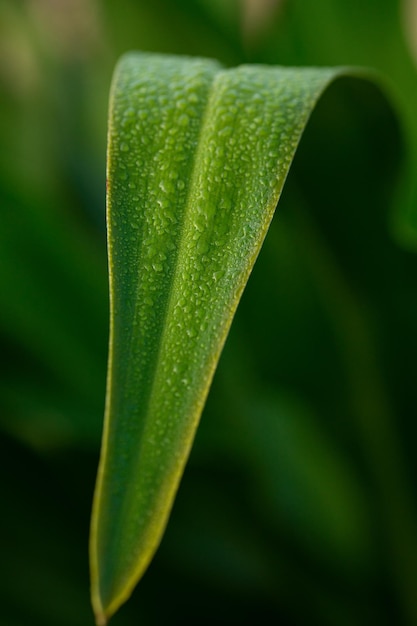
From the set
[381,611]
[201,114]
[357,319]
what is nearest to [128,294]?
[201,114]

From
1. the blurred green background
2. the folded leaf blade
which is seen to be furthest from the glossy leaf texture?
the blurred green background

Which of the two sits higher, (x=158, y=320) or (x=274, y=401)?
(x=158, y=320)

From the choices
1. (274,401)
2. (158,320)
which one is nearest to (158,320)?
(158,320)

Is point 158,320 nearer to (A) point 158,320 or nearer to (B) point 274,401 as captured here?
(A) point 158,320

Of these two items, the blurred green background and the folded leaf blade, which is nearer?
the folded leaf blade

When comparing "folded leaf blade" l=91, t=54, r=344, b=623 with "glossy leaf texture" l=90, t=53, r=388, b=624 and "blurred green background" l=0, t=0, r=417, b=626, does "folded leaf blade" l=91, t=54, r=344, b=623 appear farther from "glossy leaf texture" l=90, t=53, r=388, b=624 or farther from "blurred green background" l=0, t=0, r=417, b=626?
"blurred green background" l=0, t=0, r=417, b=626

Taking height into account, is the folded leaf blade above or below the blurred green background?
above

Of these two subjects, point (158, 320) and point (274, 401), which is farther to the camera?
point (274, 401)

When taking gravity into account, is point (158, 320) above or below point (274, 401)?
above

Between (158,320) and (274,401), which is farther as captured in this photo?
(274,401)

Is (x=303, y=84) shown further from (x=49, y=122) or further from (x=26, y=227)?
(x=49, y=122)
